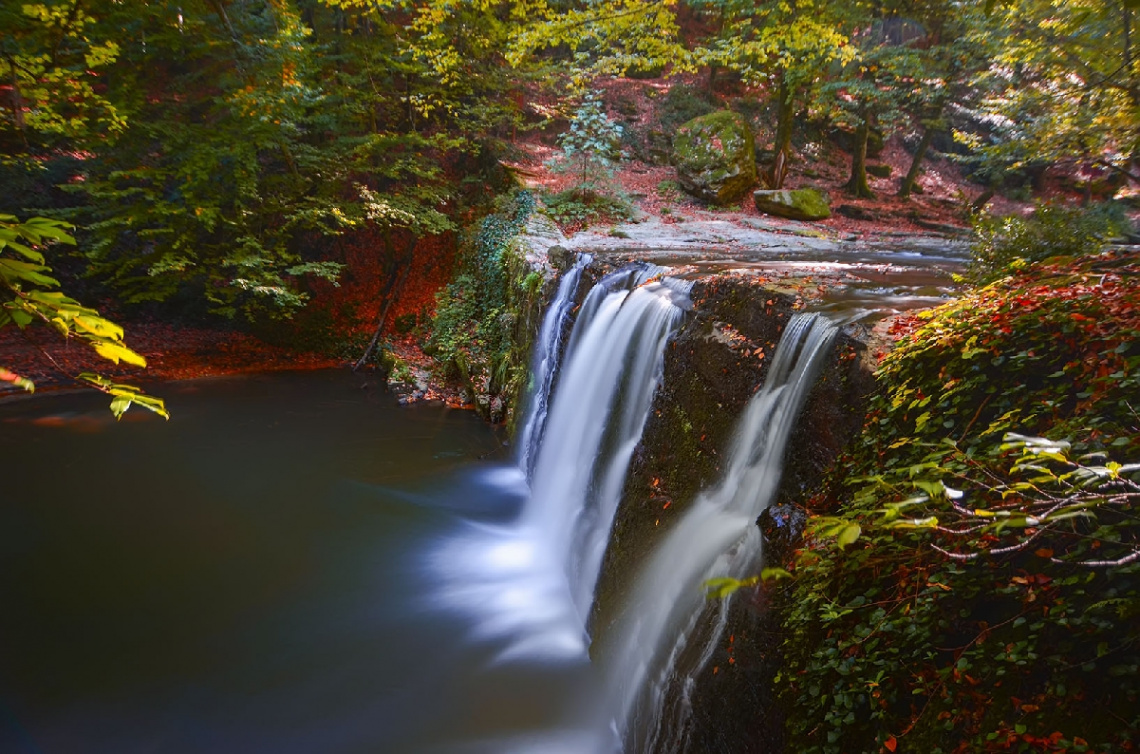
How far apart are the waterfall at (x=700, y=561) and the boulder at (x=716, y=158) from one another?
450 inches

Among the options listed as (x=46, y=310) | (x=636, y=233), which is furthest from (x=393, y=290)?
(x=46, y=310)

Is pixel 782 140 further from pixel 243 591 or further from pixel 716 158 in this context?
pixel 243 591

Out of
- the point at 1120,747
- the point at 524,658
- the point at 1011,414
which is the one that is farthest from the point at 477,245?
the point at 1120,747

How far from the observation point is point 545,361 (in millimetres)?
9430

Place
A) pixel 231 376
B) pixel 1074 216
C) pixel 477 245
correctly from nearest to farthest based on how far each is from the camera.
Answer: pixel 1074 216, pixel 231 376, pixel 477 245

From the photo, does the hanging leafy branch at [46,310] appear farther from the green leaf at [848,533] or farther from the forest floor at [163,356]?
the forest floor at [163,356]

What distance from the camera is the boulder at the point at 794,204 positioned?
45.9 ft

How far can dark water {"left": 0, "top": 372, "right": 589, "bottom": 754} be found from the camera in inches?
201

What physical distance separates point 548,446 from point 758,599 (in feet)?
17.1

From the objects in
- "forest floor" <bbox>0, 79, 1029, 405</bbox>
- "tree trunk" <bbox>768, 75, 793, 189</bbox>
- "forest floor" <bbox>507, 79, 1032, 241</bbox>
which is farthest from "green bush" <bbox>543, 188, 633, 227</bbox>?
"tree trunk" <bbox>768, 75, 793, 189</bbox>

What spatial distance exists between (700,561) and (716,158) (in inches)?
525

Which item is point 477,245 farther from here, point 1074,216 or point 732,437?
point 1074,216

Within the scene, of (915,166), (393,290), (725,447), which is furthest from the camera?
(915,166)

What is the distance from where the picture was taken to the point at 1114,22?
19.6 feet
